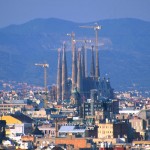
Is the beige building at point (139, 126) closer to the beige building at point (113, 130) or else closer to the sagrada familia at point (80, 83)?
the beige building at point (113, 130)

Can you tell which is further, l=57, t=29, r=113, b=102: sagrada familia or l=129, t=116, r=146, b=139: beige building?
l=57, t=29, r=113, b=102: sagrada familia

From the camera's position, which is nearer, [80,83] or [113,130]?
[113,130]

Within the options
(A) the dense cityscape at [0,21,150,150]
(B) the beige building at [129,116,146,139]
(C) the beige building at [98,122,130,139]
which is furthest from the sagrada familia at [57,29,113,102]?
(C) the beige building at [98,122,130,139]

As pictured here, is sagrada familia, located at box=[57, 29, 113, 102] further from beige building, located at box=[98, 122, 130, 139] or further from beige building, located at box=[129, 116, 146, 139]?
beige building, located at box=[98, 122, 130, 139]

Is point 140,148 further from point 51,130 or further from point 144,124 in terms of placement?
point 144,124

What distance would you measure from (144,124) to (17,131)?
1456 cm

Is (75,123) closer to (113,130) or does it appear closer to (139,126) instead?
(139,126)

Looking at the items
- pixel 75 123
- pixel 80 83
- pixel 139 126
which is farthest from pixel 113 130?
pixel 80 83

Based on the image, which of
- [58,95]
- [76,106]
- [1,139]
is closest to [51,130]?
[1,139]

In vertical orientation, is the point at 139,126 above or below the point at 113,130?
above

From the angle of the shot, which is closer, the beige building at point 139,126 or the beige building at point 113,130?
the beige building at point 113,130

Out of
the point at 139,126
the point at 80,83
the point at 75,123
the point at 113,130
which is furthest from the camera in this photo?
the point at 80,83

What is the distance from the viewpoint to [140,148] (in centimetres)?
8525

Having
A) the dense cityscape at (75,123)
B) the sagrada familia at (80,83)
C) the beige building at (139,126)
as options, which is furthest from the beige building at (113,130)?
the sagrada familia at (80,83)
